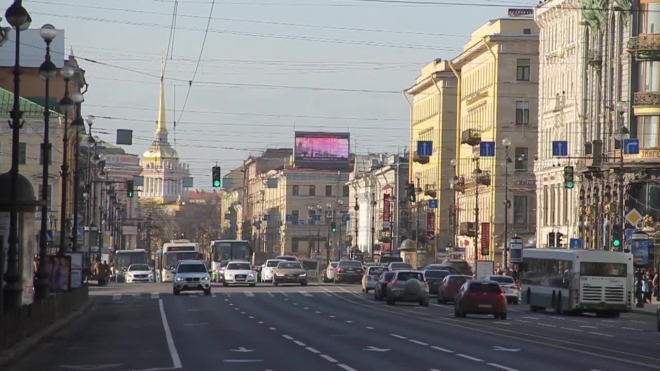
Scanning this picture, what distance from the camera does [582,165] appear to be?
8806 centimetres

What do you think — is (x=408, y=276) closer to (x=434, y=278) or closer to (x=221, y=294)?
(x=434, y=278)

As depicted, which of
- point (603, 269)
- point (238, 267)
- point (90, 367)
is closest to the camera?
point (90, 367)

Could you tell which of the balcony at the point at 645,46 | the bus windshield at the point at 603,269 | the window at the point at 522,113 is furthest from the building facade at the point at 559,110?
the bus windshield at the point at 603,269

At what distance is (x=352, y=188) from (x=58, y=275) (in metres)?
144

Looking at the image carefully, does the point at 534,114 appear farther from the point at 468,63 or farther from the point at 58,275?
the point at 58,275

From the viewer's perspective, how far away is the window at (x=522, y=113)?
392 ft

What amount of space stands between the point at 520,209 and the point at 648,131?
3734cm

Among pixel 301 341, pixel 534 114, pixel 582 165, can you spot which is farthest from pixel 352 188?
pixel 301 341

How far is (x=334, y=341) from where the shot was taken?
35.4m

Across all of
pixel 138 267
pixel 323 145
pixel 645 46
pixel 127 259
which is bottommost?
pixel 138 267

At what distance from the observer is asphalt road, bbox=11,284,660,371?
1075 inches

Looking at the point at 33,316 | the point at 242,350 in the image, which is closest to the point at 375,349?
the point at 242,350

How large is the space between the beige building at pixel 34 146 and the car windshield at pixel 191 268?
40.8 m

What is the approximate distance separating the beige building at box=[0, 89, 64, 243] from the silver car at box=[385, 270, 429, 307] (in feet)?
179
